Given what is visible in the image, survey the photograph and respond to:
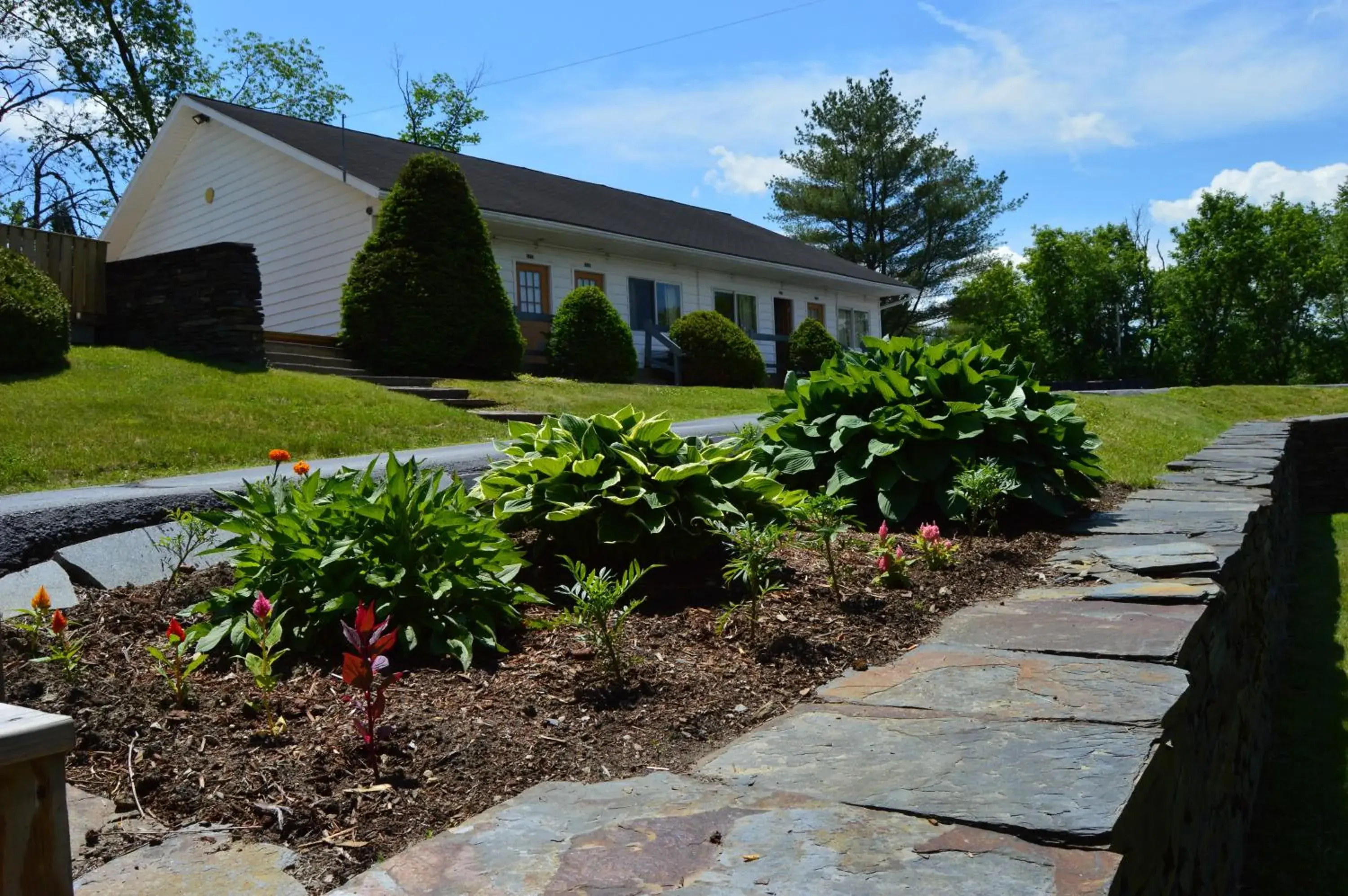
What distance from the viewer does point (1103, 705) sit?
2.34m

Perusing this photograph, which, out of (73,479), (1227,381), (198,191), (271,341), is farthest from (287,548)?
(1227,381)

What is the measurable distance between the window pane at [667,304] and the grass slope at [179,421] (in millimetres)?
10429

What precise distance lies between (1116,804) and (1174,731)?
0.71 meters

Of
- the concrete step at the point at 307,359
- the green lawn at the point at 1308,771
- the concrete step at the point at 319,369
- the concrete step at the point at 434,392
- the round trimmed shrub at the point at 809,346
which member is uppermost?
the round trimmed shrub at the point at 809,346

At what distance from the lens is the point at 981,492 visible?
14.6 ft

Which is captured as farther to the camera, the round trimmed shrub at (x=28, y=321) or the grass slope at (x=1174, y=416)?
the round trimmed shrub at (x=28, y=321)

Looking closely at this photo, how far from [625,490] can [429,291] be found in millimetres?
10200

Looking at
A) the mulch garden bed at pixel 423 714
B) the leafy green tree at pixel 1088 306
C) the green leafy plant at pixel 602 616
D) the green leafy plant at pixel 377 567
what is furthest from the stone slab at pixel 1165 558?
the leafy green tree at pixel 1088 306

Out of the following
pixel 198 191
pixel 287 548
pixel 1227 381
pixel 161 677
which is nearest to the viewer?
pixel 161 677

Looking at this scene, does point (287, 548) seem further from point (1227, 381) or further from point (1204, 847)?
point (1227, 381)

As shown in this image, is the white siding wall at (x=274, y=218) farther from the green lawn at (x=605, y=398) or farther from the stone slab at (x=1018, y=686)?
the stone slab at (x=1018, y=686)

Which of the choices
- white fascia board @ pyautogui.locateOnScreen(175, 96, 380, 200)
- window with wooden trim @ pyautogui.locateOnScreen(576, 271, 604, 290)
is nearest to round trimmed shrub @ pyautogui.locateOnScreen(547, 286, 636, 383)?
window with wooden trim @ pyautogui.locateOnScreen(576, 271, 604, 290)

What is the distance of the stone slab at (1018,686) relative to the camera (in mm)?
2326

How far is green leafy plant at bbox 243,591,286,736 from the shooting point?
2.44m
